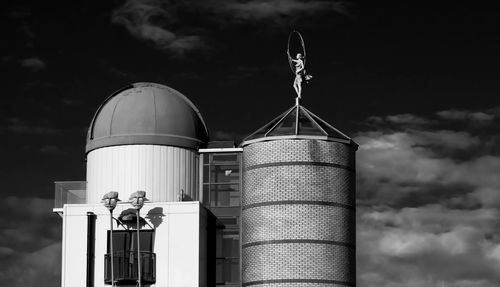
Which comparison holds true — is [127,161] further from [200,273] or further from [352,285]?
[352,285]

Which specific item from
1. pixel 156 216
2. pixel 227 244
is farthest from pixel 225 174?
pixel 156 216

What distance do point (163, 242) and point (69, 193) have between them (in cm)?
703

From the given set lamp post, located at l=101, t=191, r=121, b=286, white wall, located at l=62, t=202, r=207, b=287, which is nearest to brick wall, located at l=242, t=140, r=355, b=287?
white wall, located at l=62, t=202, r=207, b=287

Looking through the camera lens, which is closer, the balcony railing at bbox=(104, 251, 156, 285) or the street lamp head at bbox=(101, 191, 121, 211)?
the street lamp head at bbox=(101, 191, 121, 211)

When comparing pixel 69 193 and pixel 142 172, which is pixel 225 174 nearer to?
pixel 142 172

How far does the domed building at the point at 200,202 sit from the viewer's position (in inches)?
2406

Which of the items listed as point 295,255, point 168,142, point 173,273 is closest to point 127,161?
point 168,142

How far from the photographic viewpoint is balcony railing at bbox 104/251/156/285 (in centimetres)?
6147

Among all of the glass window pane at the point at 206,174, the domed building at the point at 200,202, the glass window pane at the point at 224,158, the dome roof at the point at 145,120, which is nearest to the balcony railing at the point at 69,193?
the domed building at the point at 200,202

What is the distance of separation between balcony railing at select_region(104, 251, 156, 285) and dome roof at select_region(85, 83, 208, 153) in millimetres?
6631

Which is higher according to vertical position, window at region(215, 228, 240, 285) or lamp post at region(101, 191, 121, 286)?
lamp post at region(101, 191, 121, 286)

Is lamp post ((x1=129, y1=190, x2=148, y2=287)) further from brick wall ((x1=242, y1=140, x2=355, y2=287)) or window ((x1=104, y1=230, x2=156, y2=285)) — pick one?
brick wall ((x1=242, y1=140, x2=355, y2=287))

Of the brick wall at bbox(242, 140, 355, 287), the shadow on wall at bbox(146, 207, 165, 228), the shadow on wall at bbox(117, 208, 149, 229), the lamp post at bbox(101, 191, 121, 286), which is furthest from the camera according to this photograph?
the shadow on wall at bbox(146, 207, 165, 228)

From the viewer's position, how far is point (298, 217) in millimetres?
61000
